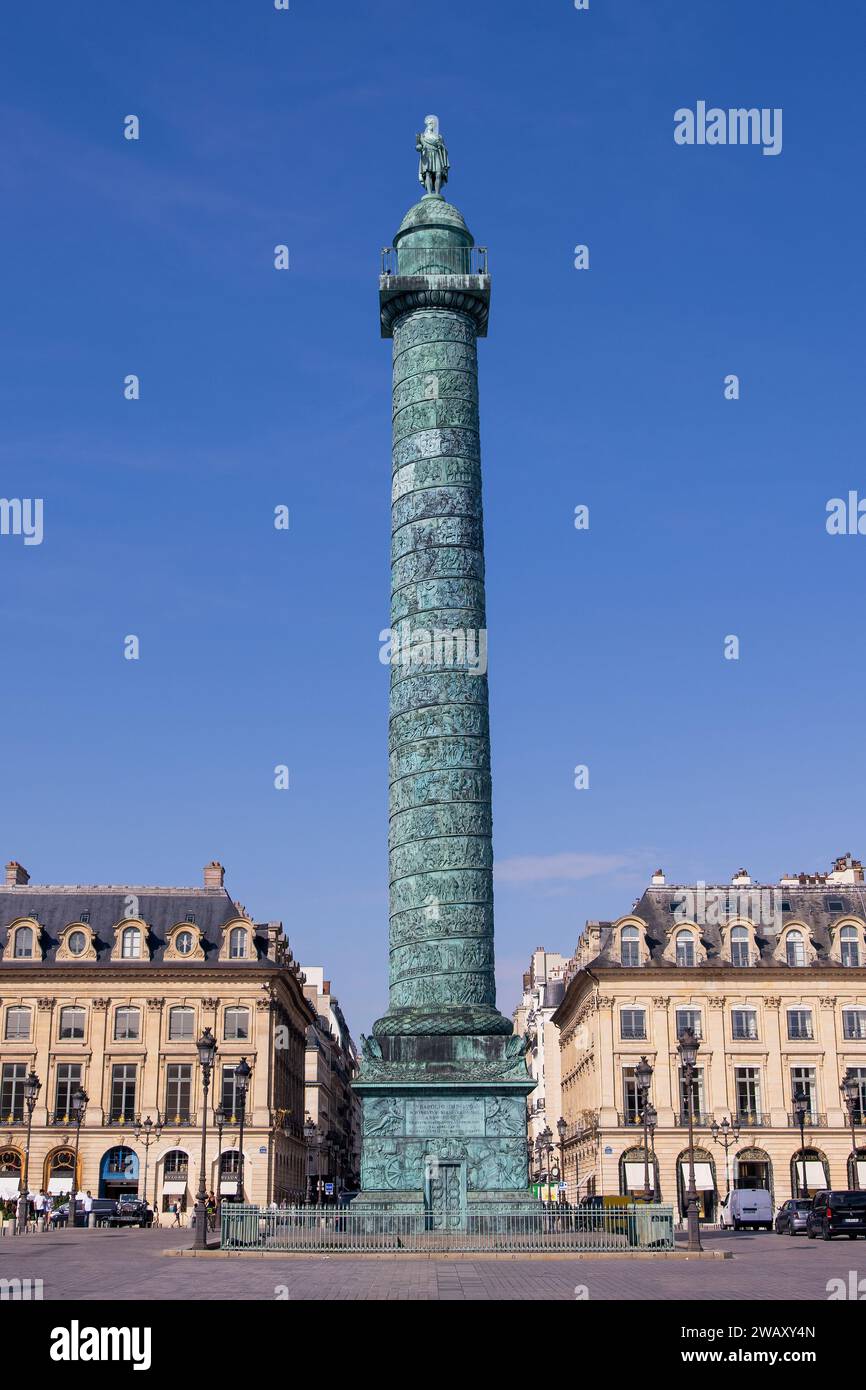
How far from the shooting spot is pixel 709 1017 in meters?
53.0

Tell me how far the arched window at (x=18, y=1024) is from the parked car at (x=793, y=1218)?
27.3 meters

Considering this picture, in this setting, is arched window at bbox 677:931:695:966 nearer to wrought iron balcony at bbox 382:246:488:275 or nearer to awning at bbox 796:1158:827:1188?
awning at bbox 796:1158:827:1188

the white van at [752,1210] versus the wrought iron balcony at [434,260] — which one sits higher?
the wrought iron balcony at [434,260]

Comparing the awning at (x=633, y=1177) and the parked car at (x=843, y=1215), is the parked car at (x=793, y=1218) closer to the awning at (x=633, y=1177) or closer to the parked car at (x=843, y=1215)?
the parked car at (x=843, y=1215)

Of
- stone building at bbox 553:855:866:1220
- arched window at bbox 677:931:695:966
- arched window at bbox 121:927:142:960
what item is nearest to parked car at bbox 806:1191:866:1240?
stone building at bbox 553:855:866:1220

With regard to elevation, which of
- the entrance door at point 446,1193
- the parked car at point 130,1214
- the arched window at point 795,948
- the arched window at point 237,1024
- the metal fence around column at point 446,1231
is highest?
the arched window at point 795,948

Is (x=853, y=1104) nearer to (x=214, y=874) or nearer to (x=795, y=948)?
(x=795, y=948)

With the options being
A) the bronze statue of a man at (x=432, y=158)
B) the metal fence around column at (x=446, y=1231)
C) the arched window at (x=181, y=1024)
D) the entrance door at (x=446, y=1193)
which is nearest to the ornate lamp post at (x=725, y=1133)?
the arched window at (x=181, y=1024)

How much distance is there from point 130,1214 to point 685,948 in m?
20.7

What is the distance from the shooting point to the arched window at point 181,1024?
5366cm

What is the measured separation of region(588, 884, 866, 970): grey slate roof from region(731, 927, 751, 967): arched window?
40cm
